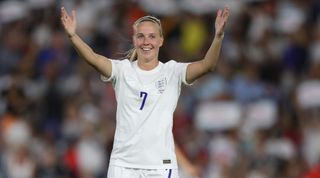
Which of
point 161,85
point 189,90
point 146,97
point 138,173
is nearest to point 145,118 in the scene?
point 146,97

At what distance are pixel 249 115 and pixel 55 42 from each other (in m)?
4.19

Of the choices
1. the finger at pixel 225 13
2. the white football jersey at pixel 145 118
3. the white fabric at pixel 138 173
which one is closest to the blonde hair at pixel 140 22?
the white football jersey at pixel 145 118

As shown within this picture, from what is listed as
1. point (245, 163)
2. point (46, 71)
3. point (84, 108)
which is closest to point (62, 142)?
point (84, 108)

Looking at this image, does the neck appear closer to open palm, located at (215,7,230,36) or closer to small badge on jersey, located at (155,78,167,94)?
small badge on jersey, located at (155,78,167,94)

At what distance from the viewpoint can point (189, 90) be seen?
17.6m

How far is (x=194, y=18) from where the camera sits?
19203 millimetres

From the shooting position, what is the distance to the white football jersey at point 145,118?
948cm

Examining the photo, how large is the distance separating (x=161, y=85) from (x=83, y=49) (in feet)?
2.20

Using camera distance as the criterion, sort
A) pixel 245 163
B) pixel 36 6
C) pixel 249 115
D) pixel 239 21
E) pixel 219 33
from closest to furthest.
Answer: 1. pixel 219 33
2. pixel 245 163
3. pixel 249 115
4. pixel 239 21
5. pixel 36 6

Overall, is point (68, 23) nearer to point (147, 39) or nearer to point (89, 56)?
point (89, 56)

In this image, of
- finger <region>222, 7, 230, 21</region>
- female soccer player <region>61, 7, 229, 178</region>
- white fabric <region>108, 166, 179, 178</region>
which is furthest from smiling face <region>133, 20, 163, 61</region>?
white fabric <region>108, 166, 179, 178</region>

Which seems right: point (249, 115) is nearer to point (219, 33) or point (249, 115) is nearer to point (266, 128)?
point (266, 128)

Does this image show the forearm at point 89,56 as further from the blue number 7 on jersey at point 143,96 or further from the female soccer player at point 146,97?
the blue number 7 on jersey at point 143,96

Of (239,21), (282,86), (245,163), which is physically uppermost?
(239,21)
